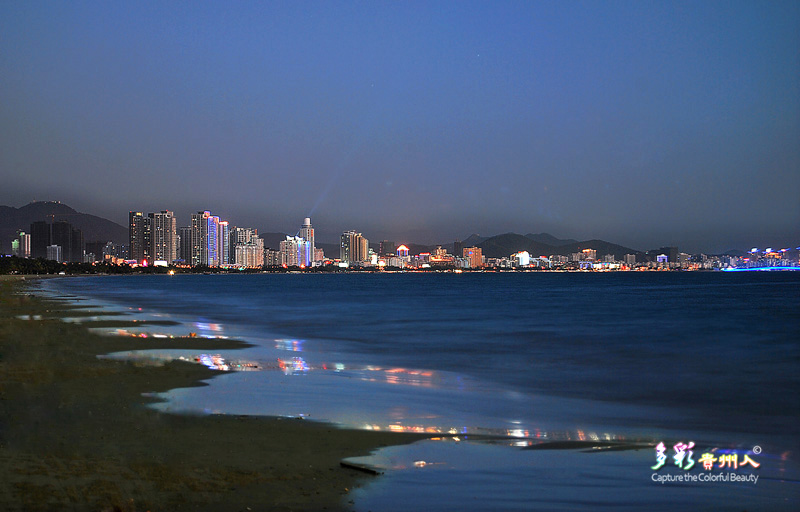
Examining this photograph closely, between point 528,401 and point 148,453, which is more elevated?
point 148,453

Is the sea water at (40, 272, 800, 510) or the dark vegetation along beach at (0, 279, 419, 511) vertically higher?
the dark vegetation along beach at (0, 279, 419, 511)

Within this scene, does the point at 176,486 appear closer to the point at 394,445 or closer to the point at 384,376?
the point at 394,445

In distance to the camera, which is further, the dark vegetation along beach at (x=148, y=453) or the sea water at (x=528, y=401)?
the sea water at (x=528, y=401)

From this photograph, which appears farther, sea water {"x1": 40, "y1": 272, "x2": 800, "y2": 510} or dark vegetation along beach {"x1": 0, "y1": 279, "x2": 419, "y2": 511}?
sea water {"x1": 40, "y1": 272, "x2": 800, "y2": 510}

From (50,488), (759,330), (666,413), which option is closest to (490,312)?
(759,330)

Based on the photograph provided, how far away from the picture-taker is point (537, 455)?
9883mm

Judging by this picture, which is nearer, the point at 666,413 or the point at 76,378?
the point at 666,413

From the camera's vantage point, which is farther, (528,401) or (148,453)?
(528,401)

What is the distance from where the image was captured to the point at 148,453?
349 inches

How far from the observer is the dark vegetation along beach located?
7.11 m

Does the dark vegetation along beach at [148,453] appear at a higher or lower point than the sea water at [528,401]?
higher

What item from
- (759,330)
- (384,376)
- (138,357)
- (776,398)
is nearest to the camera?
(776,398)

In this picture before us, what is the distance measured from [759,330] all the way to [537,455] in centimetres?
3611

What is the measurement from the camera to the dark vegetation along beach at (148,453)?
23.3 ft
